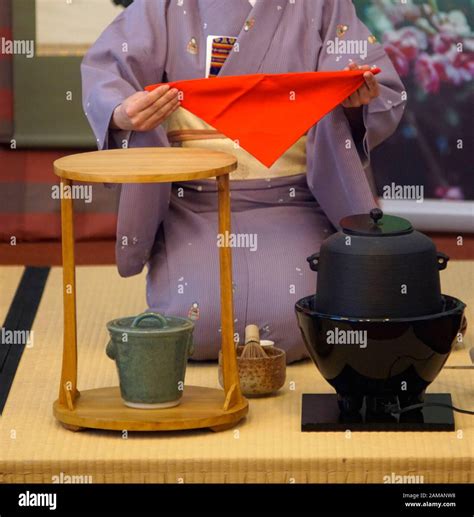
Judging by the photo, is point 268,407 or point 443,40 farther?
point 443,40

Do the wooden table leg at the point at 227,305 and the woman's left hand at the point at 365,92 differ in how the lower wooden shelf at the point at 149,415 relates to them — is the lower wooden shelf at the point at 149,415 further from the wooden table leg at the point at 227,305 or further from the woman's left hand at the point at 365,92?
the woman's left hand at the point at 365,92

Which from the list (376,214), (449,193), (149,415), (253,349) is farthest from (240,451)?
(449,193)

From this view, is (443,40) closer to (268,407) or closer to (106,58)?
(106,58)

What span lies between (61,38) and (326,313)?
215 centimetres

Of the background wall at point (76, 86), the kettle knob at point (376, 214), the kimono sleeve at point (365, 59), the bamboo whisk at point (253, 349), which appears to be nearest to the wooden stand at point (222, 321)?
the bamboo whisk at point (253, 349)

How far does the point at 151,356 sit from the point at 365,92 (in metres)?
0.79

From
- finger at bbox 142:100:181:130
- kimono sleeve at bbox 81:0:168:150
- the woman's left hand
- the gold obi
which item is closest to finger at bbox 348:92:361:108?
the woman's left hand

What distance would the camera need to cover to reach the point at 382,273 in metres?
2.46

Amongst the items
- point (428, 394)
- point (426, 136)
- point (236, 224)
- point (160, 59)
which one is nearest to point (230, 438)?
point (428, 394)

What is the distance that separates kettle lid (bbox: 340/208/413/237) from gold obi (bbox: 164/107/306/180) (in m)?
0.61

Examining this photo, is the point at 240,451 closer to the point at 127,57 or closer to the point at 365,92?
the point at 365,92

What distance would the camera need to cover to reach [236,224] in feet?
10.3

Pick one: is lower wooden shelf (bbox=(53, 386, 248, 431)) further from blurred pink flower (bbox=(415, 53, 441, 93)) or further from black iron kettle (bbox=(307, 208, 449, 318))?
blurred pink flower (bbox=(415, 53, 441, 93))

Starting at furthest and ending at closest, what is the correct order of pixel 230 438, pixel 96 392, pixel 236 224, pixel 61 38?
1. pixel 61 38
2. pixel 236 224
3. pixel 96 392
4. pixel 230 438
